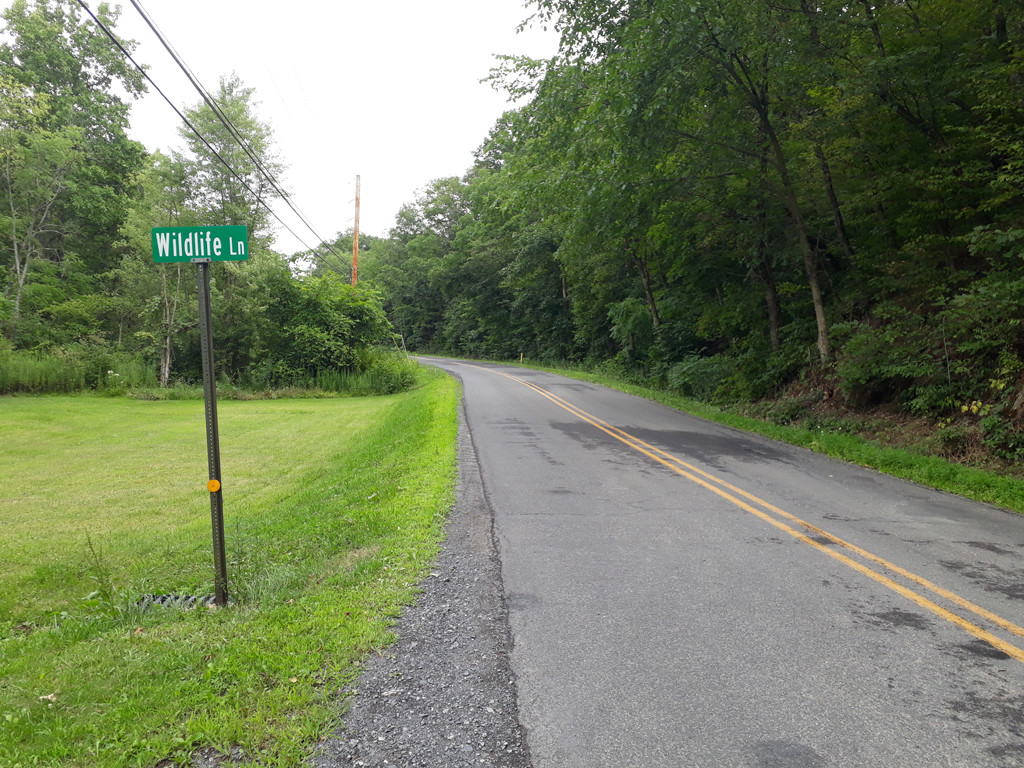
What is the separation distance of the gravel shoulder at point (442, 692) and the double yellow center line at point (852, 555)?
9.35 ft

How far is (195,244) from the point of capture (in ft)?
13.9

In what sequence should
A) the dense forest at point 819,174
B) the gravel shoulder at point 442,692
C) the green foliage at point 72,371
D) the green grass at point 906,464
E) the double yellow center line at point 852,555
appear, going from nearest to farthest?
the gravel shoulder at point 442,692, the double yellow center line at point 852,555, the green grass at point 906,464, the dense forest at point 819,174, the green foliage at point 72,371

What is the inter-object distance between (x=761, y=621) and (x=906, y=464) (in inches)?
257

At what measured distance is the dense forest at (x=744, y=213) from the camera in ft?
34.0

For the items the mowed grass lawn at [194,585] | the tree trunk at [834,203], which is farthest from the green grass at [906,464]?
the mowed grass lawn at [194,585]

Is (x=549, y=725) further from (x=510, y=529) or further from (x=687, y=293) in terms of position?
(x=687, y=293)

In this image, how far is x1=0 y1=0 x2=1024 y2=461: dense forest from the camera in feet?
34.0

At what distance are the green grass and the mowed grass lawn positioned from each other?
6.41 meters

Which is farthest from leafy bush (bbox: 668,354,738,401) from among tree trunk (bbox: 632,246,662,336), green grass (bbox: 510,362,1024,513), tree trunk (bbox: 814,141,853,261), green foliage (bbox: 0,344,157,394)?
green foliage (bbox: 0,344,157,394)

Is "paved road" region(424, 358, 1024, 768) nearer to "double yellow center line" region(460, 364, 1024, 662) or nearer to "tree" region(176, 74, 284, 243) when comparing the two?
"double yellow center line" region(460, 364, 1024, 662)

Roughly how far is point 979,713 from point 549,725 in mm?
2052

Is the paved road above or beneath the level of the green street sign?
beneath

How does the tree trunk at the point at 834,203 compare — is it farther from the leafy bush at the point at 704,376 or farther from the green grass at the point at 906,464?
the green grass at the point at 906,464

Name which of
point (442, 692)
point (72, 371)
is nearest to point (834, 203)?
point (442, 692)
